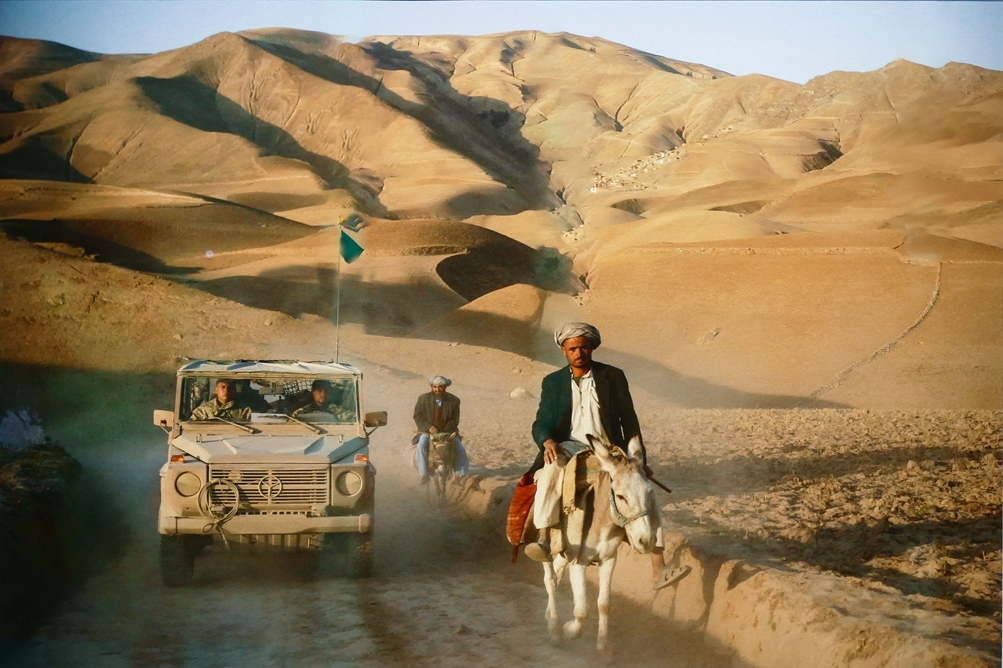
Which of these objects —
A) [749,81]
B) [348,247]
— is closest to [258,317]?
[348,247]

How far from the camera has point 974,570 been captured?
7.46 meters

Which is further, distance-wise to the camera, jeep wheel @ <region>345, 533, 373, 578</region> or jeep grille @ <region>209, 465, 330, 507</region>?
jeep wheel @ <region>345, 533, 373, 578</region>

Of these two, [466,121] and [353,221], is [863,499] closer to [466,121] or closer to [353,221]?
[353,221]

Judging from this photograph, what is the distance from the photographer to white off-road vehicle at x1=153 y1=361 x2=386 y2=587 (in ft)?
25.6

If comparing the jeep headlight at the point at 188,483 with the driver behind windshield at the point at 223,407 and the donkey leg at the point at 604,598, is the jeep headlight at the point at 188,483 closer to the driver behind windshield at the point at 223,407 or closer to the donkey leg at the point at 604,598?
the driver behind windshield at the point at 223,407

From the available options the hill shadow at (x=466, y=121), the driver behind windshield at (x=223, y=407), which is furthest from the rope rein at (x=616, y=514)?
the hill shadow at (x=466, y=121)

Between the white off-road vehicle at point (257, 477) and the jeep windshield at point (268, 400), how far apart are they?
0.01 metres

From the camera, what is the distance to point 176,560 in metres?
7.90

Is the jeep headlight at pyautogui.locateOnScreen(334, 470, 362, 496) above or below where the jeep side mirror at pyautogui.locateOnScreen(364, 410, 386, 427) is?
below

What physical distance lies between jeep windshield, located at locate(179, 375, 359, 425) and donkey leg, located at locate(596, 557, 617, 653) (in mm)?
3395

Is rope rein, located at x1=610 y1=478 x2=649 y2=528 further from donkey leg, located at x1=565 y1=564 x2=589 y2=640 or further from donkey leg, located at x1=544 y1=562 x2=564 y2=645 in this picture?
donkey leg, located at x1=544 y1=562 x2=564 y2=645

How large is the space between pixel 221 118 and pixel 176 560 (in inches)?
2393

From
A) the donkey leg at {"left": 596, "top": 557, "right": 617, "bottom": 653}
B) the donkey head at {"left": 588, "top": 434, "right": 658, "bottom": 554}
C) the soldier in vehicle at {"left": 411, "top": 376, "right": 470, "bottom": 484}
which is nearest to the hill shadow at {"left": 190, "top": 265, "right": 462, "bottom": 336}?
the soldier in vehicle at {"left": 411, "top": 376, "right": 470, "bottom": 484}

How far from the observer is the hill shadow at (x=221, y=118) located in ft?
196
